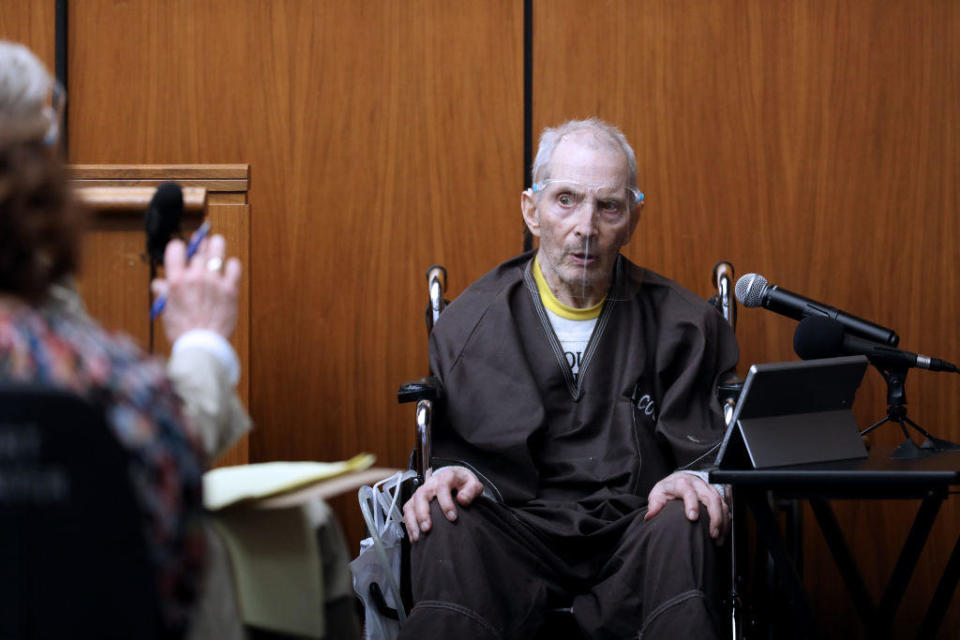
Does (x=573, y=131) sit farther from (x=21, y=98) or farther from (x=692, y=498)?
(x=21, y=98)

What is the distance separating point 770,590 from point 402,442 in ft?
3.97

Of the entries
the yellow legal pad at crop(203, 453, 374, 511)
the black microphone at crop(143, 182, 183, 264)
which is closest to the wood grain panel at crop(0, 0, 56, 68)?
the black microphone at crop(143, 182, 183, 264)

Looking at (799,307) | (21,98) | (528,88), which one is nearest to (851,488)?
(799,307)

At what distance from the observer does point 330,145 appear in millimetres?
3217

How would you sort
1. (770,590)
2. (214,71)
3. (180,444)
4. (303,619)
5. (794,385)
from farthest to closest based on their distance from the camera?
1. (214,71)
2. (770,590)
3. (794,385)
4. (303,619)
5. (180,444)

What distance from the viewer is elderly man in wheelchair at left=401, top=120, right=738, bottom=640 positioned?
6.59ft

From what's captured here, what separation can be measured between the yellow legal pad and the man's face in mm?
1280

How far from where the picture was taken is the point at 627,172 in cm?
257

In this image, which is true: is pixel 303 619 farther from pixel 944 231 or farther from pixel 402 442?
pixel 944 231

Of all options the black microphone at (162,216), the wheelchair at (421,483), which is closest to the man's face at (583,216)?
the wheelchair at (421,483)

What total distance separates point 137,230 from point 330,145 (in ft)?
4.52

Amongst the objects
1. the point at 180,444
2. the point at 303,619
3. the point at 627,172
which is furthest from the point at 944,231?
the point at 180,444

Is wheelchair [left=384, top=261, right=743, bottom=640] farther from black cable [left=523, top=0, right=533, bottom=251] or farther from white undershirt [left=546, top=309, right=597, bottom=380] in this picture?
black cable [left=523, top=0, right=533, bottom=251]

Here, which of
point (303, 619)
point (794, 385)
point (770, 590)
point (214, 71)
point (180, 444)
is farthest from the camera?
point (214, 71)
